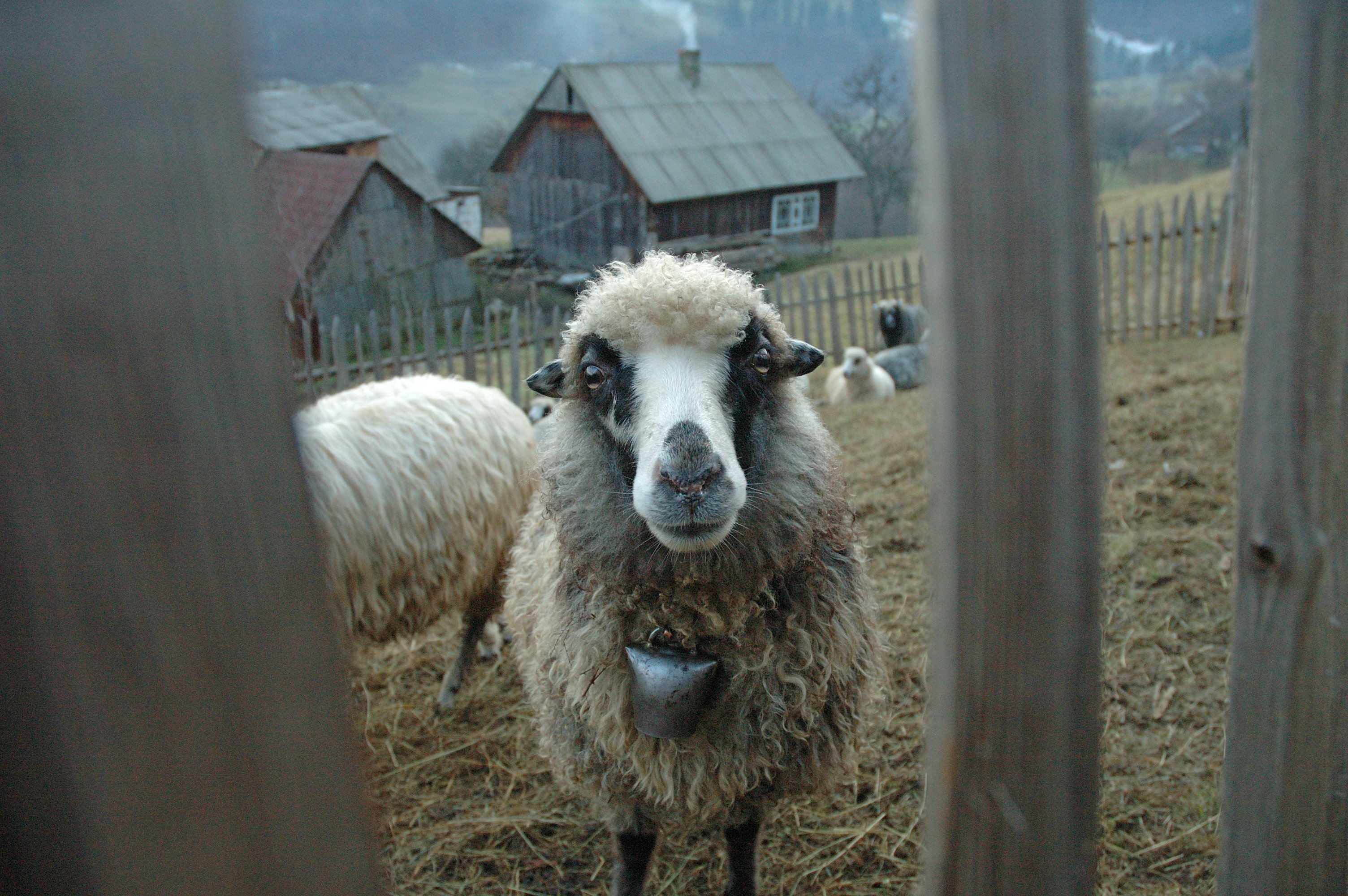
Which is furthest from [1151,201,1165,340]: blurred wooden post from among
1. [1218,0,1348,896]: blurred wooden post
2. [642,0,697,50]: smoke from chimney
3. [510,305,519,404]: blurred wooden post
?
[642,0,697,50]: smoke from chimney

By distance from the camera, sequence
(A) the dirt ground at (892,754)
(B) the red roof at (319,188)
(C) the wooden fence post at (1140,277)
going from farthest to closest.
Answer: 1. (B) the red roof at (319,188)
2. (C) the wooden fence post at (1140,277)
3. (A) the dirt ground at (892,754)

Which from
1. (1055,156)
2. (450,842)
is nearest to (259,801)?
(1055,156)

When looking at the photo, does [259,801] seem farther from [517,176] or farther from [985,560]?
[517,176]

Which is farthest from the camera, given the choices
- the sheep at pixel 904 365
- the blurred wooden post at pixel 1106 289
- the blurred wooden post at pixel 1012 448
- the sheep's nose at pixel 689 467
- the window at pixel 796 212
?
the window at pixel 796 212

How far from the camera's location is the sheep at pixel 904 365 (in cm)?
1219

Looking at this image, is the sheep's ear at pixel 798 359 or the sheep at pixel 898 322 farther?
the sheep at pixel 898 322

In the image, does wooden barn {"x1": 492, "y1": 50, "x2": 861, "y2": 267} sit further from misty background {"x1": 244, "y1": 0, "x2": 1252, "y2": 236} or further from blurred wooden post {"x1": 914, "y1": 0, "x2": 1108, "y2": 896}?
blurred wooden post {"x1": 914, "y1": 0, "x2": 1108, "y2": 896}

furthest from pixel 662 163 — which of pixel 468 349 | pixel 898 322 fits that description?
pixel 468 349

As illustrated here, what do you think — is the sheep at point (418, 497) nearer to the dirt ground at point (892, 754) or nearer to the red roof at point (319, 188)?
the dirt ground at point (892, 754)

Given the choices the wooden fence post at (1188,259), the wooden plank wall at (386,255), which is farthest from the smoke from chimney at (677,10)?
the wooden fence post at (1188,259)

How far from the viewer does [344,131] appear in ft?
68.5

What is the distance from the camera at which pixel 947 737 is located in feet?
3.07

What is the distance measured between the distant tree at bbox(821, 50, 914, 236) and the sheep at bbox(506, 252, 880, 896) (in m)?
30.1

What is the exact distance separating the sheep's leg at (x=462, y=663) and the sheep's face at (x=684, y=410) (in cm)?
230
